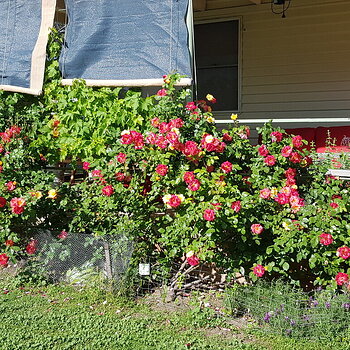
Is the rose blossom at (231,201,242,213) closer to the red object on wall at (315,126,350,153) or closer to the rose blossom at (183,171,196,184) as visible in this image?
the rose blossom at (183,171,196,184)

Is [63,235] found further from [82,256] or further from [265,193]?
[265,193]

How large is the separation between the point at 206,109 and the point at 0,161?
6.72 feet

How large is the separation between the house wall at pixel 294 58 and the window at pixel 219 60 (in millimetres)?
144

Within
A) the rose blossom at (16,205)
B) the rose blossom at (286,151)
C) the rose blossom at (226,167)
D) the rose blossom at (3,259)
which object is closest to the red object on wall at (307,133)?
the rose blossom at (286,151)

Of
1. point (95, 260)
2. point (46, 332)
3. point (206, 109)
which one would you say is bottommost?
point (46, 332)

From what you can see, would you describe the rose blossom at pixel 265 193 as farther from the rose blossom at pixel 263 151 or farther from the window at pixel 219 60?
the window at pixel 219 60

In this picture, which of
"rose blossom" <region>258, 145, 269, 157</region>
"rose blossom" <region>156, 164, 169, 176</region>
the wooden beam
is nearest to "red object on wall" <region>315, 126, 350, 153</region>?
"rose blossom" <region>258, 145, 269, 157</region>

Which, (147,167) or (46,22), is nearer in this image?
(147,167)

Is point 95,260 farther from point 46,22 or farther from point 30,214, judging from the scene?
point 46,22

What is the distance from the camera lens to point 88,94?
5.42 m

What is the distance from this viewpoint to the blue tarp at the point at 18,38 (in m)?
5.83

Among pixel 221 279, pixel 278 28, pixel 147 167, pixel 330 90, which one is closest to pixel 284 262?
pixel 221 279

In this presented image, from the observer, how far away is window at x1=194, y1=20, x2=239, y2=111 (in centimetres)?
841

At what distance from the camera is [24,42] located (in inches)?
233
